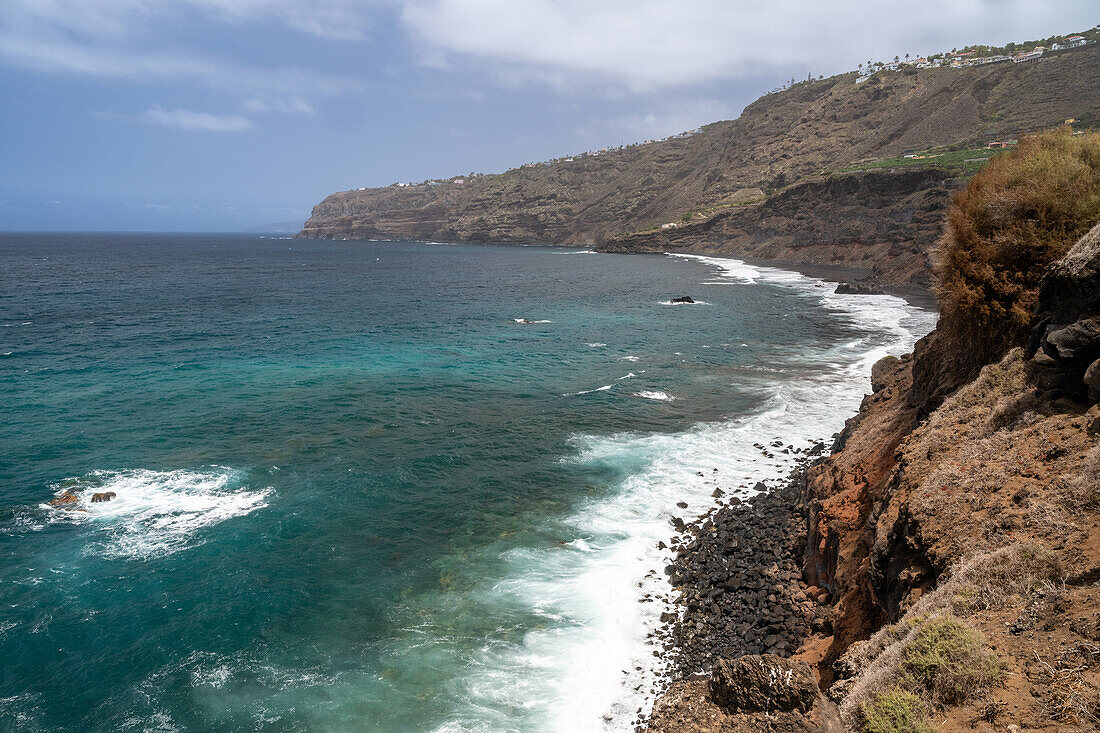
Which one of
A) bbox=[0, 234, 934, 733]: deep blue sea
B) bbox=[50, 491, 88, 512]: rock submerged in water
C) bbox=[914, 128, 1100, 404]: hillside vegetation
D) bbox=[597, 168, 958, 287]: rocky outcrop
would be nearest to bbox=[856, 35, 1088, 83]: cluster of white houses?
bbox=[597, 168, 958, 287]: rocky outcrop

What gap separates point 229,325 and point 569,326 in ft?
107

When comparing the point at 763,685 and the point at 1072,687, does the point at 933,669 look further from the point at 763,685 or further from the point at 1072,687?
the point at 763,685

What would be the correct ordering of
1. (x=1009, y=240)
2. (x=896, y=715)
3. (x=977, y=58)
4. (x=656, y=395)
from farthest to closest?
(x=977, y=58) < (x=656, y=395) < (x=1009, y=240) < (x=896, y=715)

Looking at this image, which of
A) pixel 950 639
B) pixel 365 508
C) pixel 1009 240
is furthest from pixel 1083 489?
pixel 365 508

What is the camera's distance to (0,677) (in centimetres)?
1316

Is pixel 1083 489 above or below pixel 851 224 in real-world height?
below

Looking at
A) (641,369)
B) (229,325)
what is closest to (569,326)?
(641,369)

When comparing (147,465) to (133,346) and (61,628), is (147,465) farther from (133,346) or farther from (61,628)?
(133,346)

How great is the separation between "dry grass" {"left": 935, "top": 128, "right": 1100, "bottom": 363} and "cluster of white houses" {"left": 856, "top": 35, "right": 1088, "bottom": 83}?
552 feet

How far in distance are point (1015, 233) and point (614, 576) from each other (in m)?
14.2

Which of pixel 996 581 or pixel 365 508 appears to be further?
pixel 365 508

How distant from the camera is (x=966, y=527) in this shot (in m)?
9.09

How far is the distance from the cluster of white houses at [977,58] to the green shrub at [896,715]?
184m

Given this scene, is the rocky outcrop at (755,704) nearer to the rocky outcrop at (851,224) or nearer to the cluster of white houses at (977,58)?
the rocky outcrop at (851,224)
